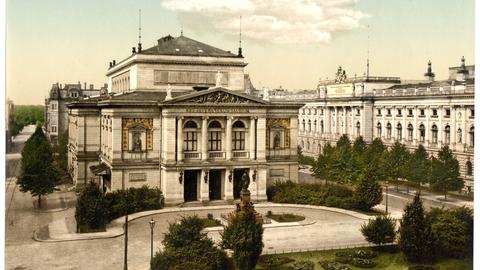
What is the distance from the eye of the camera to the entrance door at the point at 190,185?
167 feet

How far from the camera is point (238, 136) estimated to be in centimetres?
5166

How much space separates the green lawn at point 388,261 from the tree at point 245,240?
84.3 inches

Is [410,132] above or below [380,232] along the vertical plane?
above

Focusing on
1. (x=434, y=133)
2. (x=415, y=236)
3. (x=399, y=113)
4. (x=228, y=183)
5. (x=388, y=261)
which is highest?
(x=399, y=113)

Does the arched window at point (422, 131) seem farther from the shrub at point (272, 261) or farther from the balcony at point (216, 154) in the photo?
the shrub at point (272, 261)

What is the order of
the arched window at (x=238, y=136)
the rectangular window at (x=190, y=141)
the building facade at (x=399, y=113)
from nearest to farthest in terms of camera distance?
1. the rectangular window at (x=190, y=141)
2. the arched window at (x=238, y=136)
3. the building facade at (x=399, y=113)

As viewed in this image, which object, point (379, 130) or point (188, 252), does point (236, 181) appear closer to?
point (188, 252)

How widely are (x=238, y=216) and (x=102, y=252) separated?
934 cm

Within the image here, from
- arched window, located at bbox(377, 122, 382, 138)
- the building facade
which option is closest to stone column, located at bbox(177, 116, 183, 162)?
the building facade

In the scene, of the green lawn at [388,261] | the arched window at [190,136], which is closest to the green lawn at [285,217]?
the green lawn at [388,261]

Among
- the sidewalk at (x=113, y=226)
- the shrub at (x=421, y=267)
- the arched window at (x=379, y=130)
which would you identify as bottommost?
the shrub at (x=421, y=267)

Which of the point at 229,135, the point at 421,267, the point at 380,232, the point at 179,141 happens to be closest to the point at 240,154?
the point at 229,135

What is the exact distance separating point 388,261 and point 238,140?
21952 mm

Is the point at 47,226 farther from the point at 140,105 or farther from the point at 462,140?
the point at 462,140
